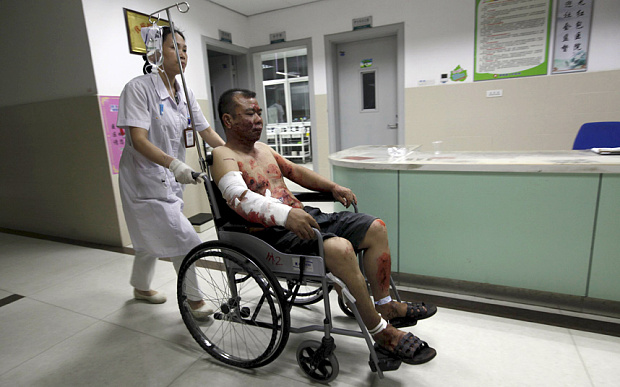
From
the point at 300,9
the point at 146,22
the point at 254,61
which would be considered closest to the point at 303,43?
the point at 300,9

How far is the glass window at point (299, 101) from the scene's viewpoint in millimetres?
9094

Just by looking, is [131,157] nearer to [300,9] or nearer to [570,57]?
[300,9]

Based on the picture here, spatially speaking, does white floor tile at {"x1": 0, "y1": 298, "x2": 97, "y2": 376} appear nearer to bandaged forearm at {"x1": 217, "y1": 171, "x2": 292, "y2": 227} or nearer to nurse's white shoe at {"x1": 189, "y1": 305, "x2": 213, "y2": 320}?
nurse's white shoe at {"x1": 189, "y1": 305, "x2": 213, "y2": 320}

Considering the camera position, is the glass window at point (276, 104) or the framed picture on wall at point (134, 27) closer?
the framed picture on wall at point (134, 27)

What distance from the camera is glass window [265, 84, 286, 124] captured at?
9117 mm

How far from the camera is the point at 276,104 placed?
916 centimetres

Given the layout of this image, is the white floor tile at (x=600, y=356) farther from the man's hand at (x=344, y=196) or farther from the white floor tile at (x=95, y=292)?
the white floor tile at (x=95, y=292)

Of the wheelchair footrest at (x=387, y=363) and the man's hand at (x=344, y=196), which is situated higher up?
the man's hand at (x=344, y=196)

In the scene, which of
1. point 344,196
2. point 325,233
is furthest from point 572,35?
point 325,233

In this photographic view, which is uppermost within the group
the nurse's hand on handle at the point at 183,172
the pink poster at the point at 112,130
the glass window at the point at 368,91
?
the glass window at the point at 368,91

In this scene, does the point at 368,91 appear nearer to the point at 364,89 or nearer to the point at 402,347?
the point at 364,89

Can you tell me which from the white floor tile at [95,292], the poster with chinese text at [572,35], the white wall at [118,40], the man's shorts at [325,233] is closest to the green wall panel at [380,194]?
the man's shorts at [325,233]

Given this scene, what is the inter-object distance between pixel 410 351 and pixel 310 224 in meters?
0.60

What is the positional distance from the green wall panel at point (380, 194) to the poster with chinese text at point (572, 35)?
2726 millimetres
